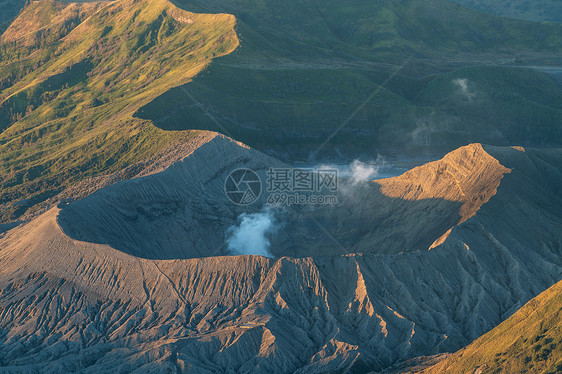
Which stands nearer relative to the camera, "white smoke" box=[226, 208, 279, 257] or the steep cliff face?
the steep cliff face

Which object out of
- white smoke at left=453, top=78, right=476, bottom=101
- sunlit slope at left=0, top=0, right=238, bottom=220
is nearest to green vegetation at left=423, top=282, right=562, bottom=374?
sunlit slope at left=0, top=0, right=238, bottom=220

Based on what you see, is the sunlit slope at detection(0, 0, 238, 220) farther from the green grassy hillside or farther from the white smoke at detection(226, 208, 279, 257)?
the white smoke at detection(226, 208, 279, 257)

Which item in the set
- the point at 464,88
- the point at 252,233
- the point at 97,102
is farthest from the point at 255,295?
the point at 464,88

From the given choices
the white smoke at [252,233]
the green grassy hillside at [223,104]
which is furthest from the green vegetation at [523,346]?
the green grassy hillside at [223,104]

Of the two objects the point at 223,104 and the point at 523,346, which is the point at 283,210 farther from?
the point at 223,104

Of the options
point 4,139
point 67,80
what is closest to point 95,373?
point 4,139

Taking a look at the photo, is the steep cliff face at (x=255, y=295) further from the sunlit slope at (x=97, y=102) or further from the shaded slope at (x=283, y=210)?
the sunlit slope at (x=97, y=102)
